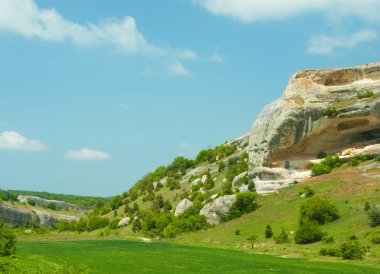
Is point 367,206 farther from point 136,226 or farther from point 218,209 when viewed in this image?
point 136,226

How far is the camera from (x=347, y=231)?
1938 inches

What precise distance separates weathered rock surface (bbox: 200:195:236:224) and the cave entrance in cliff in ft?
29.1

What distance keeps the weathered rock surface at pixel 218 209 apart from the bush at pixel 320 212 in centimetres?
1662

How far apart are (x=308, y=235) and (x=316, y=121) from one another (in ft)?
90.6

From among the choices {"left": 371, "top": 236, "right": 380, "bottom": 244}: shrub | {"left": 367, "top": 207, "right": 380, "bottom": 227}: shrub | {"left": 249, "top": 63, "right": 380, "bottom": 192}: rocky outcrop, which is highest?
{"left": 249, "top": 63, "right": 380, "bottom": 192}: rocky outcrop

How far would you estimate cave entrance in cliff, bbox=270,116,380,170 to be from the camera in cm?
7325

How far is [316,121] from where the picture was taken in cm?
7300

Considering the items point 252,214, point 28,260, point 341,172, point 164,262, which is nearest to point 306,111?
point 341,172

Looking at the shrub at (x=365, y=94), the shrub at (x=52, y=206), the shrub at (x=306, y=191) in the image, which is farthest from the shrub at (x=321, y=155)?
the shrub at (x=52, y=206)

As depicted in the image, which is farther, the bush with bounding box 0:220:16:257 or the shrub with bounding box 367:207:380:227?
the shrub with bounding box 367:207:380:227

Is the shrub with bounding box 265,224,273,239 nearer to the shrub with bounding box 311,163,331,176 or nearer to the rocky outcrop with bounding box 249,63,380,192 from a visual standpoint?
the rocky outcrop with bounding box 249,63,380,192

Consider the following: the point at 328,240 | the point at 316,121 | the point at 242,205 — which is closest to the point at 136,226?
the point at 242,205

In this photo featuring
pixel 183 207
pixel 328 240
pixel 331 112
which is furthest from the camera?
pixel 183 207

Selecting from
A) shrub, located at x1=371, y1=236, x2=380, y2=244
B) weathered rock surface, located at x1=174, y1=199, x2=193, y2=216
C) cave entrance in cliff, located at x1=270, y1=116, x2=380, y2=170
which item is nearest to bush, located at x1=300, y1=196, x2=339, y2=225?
shrub, located at x1=371, y1=236, x2=380, y2=244
